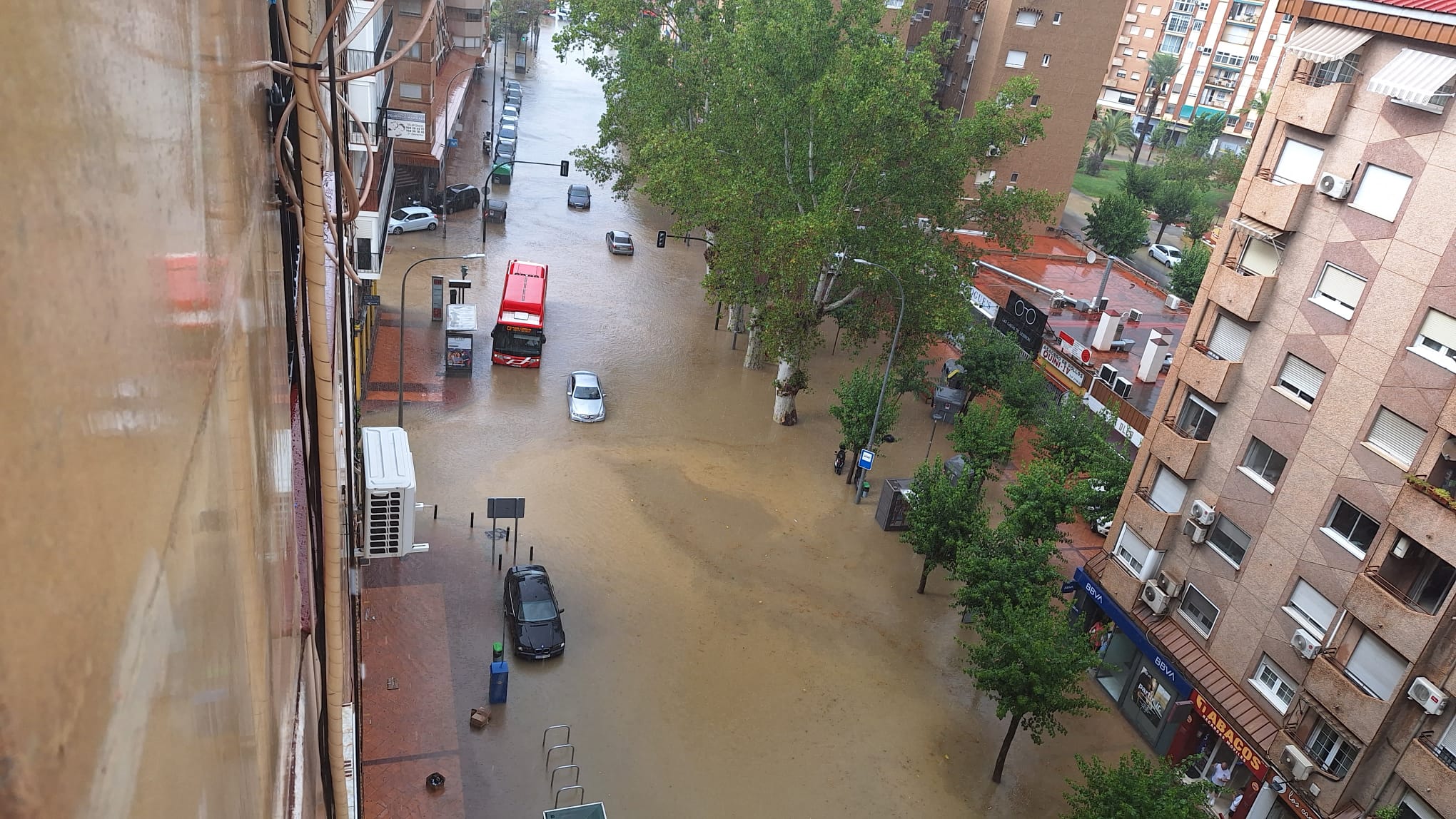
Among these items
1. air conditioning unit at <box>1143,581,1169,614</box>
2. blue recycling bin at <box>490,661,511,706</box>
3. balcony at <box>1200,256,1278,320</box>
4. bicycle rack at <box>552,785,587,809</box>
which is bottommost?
bicycle rack at <box>552,785,587,809</box>

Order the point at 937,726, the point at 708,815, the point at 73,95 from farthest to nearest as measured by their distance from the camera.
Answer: the point at 937,726, the point at 708,815, the point at 73,95

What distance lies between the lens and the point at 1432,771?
51.9 ft

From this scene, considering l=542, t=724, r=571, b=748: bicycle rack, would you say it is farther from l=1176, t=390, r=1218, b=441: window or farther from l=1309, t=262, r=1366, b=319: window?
l=1309, t=262, r=1366, b=319: window

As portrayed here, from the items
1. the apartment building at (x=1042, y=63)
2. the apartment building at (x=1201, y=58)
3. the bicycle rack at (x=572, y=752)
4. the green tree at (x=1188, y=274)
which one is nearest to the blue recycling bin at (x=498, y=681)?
the bicycle rack at (x=572, y=752)

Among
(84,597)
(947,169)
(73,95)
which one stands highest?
(73,95)

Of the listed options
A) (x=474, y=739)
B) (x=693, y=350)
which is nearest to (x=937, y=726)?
(x=474, y=739)

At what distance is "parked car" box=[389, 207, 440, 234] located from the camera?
4150 centimetres

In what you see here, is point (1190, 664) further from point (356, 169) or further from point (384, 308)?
point (384, 308)

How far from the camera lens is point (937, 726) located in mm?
20359

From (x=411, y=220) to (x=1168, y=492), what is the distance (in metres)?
31.1

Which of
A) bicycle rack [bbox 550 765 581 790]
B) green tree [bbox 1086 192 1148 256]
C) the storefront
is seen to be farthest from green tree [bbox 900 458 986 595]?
green tree [bbox 1086 192 1148 256]

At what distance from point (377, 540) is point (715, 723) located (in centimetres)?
705

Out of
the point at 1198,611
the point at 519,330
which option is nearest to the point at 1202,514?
the point at 1198,611

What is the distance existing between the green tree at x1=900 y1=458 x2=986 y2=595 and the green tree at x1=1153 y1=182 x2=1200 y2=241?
41.3 meters
